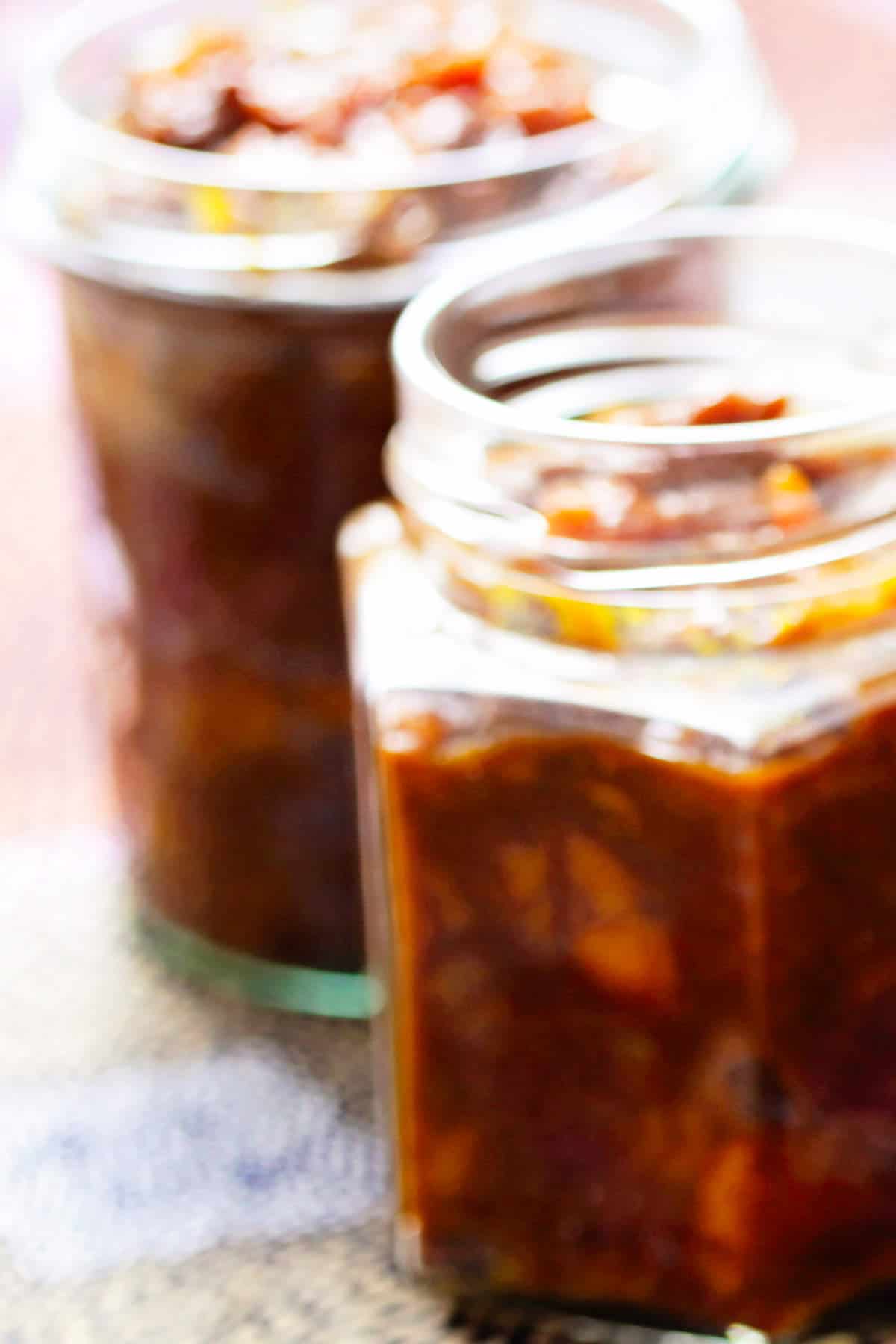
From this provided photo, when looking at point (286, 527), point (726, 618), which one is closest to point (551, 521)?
point (726, 618)

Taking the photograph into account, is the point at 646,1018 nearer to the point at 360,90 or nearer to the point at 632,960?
the point at 632,960

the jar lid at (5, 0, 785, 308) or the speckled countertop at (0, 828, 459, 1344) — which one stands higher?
the jar lid at (5, 0, 785, 308)

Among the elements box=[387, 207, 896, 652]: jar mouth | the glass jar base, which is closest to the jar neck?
box=[387, 207, 896, 652]: jar mouth

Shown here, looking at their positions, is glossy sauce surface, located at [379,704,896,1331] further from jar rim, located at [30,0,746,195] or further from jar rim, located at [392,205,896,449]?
jar rim, located at [30,0,746,195]

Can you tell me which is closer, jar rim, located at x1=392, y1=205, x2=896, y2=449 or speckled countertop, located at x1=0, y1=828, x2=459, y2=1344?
jar rim, located at x1=392, y1=205, x2=896, y2=449

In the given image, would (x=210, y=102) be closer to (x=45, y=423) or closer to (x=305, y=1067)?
(x=305, y=1067)

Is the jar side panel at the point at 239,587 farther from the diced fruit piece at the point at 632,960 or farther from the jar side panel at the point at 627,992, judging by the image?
the diced fruit piece at the point at 632,960
